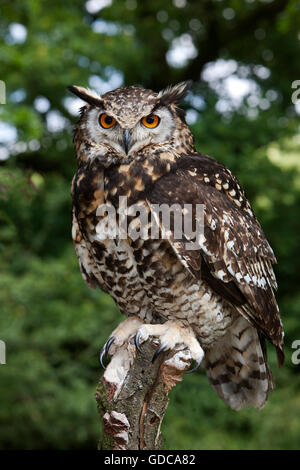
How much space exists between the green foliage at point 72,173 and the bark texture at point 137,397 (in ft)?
5.84

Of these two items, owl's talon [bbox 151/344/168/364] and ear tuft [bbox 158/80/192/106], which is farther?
ear tuft [bbox 158/80/192/106]

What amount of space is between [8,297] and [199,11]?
3213mm

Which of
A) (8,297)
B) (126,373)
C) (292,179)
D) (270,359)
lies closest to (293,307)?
(270,359)

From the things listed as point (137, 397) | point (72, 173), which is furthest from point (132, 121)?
point (72, 173)

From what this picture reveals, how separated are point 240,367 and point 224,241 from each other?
662 mm

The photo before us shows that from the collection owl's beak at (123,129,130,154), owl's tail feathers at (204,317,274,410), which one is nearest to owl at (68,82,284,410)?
owl's beak at (123,129,130,154)

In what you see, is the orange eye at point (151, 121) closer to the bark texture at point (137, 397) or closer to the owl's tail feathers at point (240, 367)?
the bark texture at point (137, 397)

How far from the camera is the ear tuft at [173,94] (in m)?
1.87

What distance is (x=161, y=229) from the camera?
5.62 ft

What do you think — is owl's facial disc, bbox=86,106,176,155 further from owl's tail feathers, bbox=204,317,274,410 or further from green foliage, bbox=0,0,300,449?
green foliage, bbox=0,0,300,449

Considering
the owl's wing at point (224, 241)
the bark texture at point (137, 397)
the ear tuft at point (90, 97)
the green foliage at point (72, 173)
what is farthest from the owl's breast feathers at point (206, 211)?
the green foliage at point (72, 173)

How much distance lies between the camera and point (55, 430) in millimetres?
3957

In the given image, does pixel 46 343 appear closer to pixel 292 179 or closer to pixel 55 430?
pixel 55 430

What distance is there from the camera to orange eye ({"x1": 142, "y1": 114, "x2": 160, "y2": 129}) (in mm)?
1807
